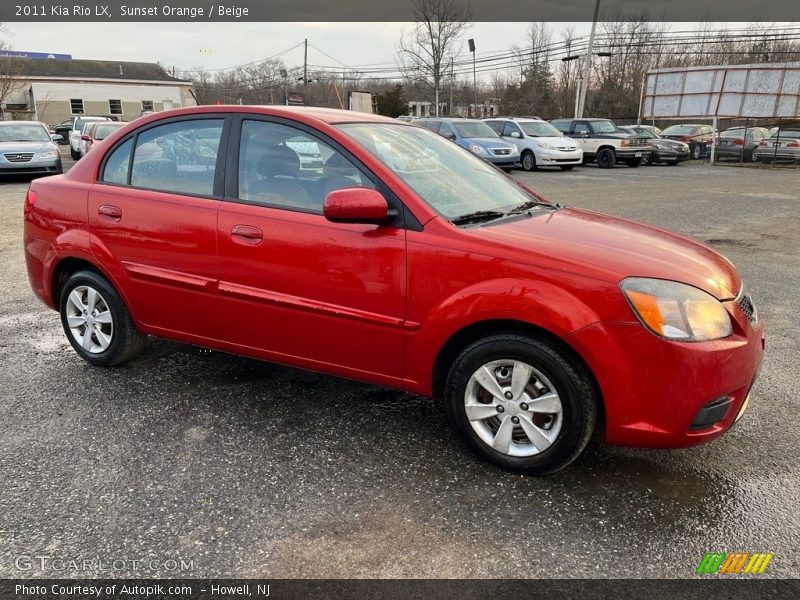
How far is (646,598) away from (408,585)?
2.71 feet

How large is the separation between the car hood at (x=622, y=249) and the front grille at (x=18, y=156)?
1558 cm

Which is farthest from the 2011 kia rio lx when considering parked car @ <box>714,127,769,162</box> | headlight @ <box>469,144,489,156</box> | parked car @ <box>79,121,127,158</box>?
parked car @ <box>714,127,769,162</box>

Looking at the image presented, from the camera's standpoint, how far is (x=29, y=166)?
1506 centimetres

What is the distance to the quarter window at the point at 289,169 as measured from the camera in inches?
126

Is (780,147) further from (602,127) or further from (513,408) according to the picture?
(513,408)

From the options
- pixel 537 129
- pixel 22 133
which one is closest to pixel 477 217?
pixel 22 133

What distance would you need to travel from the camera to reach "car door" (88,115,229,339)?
346 cm

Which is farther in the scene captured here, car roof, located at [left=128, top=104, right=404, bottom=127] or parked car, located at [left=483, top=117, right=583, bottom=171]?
parked car, located at [left=483, top=117, right=583, bottom=171]

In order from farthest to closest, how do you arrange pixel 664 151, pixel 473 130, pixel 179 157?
pixel 664 151 → pixel 473 130 → pixel 179 157

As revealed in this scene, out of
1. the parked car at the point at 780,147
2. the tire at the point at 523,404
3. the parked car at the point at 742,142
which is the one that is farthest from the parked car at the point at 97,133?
the parked car at the point at 780,147

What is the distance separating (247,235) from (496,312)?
4.63ft

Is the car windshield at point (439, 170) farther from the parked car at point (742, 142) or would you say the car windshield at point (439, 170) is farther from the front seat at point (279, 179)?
the parked car at point (742, 142)

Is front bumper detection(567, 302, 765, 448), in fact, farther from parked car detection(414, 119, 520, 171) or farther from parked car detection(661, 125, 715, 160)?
parked car detection(661, 125, 715, 160)

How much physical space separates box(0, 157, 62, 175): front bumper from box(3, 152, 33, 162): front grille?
75 millimetres
